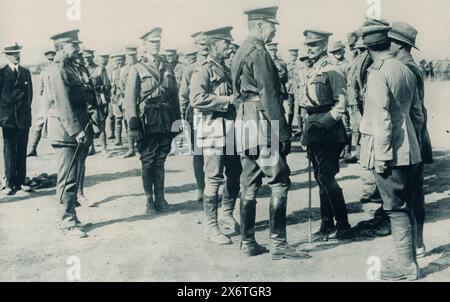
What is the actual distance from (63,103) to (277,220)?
2.69 m

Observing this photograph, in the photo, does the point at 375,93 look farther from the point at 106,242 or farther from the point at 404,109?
the point at 106,242

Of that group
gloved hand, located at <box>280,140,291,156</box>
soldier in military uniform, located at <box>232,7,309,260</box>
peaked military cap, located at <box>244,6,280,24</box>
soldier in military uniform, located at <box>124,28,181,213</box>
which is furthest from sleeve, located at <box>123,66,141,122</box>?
gloved hand, located at <box>280,140,291,156</box>

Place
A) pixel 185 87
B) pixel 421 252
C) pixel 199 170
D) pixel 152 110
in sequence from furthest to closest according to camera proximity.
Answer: pixel 185 87
pixel 199 170
pixel 152 110
pixel 421 252

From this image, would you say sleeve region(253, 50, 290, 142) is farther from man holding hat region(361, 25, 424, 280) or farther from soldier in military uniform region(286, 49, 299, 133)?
soldier in military uniform region(286, 49, 299, 133)

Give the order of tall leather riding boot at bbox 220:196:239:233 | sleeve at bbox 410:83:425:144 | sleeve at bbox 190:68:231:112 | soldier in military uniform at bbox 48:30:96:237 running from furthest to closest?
1. tall leather riding boot at bbox 220:196:239:233
2. soldier in military uniform at bbox 48:30:96:237
3. sleeve at bbox 190:68:231:112
4. sleeve at bbox 410:83:425:144

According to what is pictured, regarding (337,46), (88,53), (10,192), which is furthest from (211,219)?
(88,53)

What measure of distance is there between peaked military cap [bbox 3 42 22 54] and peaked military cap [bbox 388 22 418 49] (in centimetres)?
562

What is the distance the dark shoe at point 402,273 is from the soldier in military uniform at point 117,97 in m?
8.70

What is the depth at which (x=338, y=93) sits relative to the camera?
5543mm

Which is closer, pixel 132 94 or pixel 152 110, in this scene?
pixel 132 94

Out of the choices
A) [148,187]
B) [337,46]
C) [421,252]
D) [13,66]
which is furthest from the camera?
[337,46]

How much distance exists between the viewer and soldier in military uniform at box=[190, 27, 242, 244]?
582 cm

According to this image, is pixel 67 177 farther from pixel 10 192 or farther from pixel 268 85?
pixel 268 85

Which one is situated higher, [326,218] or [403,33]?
[403,33]
